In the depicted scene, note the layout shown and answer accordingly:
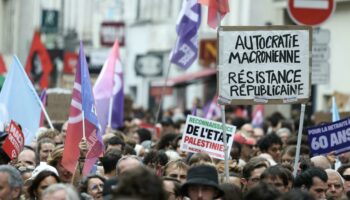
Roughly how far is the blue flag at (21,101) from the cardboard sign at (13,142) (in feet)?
6.17

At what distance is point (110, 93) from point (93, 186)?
25.1ft

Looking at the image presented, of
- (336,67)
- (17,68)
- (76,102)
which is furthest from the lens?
(336,67)

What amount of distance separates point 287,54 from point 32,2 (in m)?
57.0

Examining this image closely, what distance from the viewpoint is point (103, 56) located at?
38.4 m

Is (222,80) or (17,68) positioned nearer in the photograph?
(222,80)

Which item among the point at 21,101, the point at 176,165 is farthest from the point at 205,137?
the point at 176,165

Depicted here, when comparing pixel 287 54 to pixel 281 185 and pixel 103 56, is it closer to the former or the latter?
pixel 281 185

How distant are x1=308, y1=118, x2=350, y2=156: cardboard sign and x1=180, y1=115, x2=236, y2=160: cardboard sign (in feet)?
2.89

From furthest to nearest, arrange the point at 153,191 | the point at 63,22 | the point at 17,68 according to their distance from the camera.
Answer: the point at 63,22 → the point at 17,68 → the point at 153,191

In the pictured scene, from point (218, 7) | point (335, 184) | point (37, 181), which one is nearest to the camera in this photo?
point (37, 181)

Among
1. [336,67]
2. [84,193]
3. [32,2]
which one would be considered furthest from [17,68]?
[32,2]

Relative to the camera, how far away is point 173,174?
1416 cm

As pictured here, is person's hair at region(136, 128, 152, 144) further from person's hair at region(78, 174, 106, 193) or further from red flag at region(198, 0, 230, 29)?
person's hair at region(78, 174, 106, 193)

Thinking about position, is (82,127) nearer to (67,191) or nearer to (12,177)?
(12,177)
